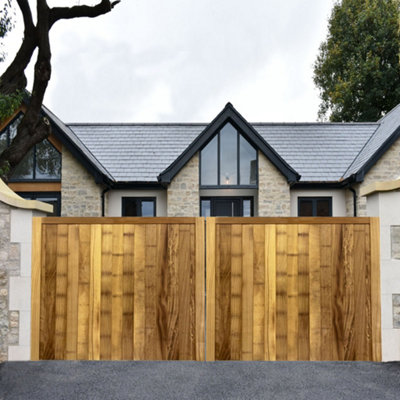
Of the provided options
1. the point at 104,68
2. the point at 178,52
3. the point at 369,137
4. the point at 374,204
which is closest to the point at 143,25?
the point at 178,52

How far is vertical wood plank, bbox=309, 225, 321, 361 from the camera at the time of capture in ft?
12.8

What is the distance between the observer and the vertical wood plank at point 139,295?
393 centimetres

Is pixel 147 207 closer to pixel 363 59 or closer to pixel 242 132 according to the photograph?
pixel 242 132

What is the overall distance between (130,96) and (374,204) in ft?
148

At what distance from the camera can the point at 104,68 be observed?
151 feet

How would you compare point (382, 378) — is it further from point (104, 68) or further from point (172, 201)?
point (104, 68)

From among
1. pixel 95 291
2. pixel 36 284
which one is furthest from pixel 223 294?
pixel 36 284

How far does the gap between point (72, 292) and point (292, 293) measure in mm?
2626

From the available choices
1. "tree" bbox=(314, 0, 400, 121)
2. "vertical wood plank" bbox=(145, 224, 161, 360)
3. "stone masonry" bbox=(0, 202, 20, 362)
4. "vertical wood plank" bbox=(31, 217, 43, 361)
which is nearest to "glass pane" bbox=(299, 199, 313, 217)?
"vertical wood plank" bbox=(145, 224, 161, 360)

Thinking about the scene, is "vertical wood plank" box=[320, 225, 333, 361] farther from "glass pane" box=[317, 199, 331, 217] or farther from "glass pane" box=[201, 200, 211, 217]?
"glass pane" box=[317, 199, 331, 217]

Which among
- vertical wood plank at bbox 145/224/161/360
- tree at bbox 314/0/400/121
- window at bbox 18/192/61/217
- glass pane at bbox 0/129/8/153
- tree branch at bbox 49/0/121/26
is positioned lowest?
vertical wood plank at bbox 145/224/161/360

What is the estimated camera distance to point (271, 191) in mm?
11680

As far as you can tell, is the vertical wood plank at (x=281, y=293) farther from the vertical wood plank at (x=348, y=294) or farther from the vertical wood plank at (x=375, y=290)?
the vertical wood plank at (x=375, y=290)

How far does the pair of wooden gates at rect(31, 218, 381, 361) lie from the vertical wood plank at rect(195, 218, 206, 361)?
0.01m
